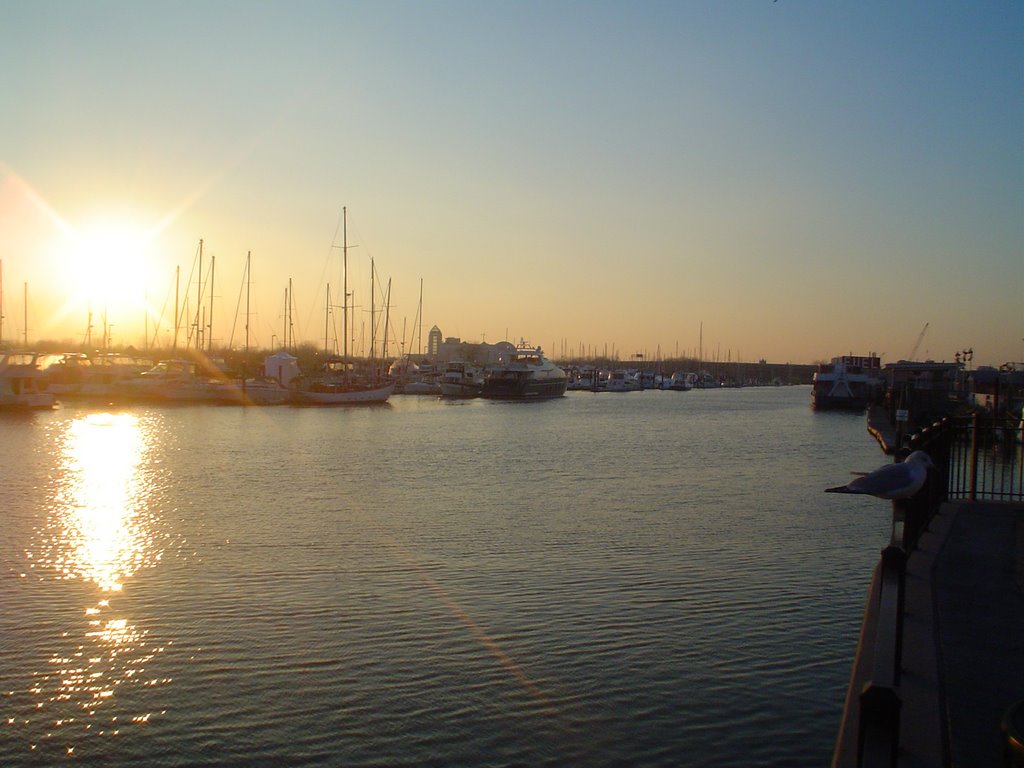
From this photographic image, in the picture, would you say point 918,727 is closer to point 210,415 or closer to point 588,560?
point 588,560

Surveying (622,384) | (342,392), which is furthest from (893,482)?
(622,384)

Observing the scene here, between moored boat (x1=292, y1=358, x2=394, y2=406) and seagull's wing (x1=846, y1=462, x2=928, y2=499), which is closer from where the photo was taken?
seagull's wing (x1=846, y1=462, x2=928, y2=499)

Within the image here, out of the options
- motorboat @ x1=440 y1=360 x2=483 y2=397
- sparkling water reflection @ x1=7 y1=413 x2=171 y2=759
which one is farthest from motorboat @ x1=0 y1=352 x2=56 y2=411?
motorboat @ x1=440 y1=360 x2=483 y2=397

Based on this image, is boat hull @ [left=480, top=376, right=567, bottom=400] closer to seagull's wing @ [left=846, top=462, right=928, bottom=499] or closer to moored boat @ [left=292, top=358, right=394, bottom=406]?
moored boat @ [left=292, top=358, right=394, bottom=406]

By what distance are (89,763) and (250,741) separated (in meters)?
1.26

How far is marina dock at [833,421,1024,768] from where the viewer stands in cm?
479

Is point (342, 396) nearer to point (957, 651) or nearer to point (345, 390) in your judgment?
point (345, 390)

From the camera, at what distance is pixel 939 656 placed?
7.33 metres

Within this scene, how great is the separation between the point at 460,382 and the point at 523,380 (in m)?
9.16

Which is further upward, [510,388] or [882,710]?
[882,710]

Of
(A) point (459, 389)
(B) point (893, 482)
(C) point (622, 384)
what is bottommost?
(A) point (459, 389)

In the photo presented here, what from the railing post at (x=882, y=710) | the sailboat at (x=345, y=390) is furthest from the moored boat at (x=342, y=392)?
the railing post at (x=882, y=710)

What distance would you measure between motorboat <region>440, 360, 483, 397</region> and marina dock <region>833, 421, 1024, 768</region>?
307 ft

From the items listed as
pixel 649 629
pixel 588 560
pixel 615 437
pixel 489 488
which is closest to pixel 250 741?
pixel 649 629
